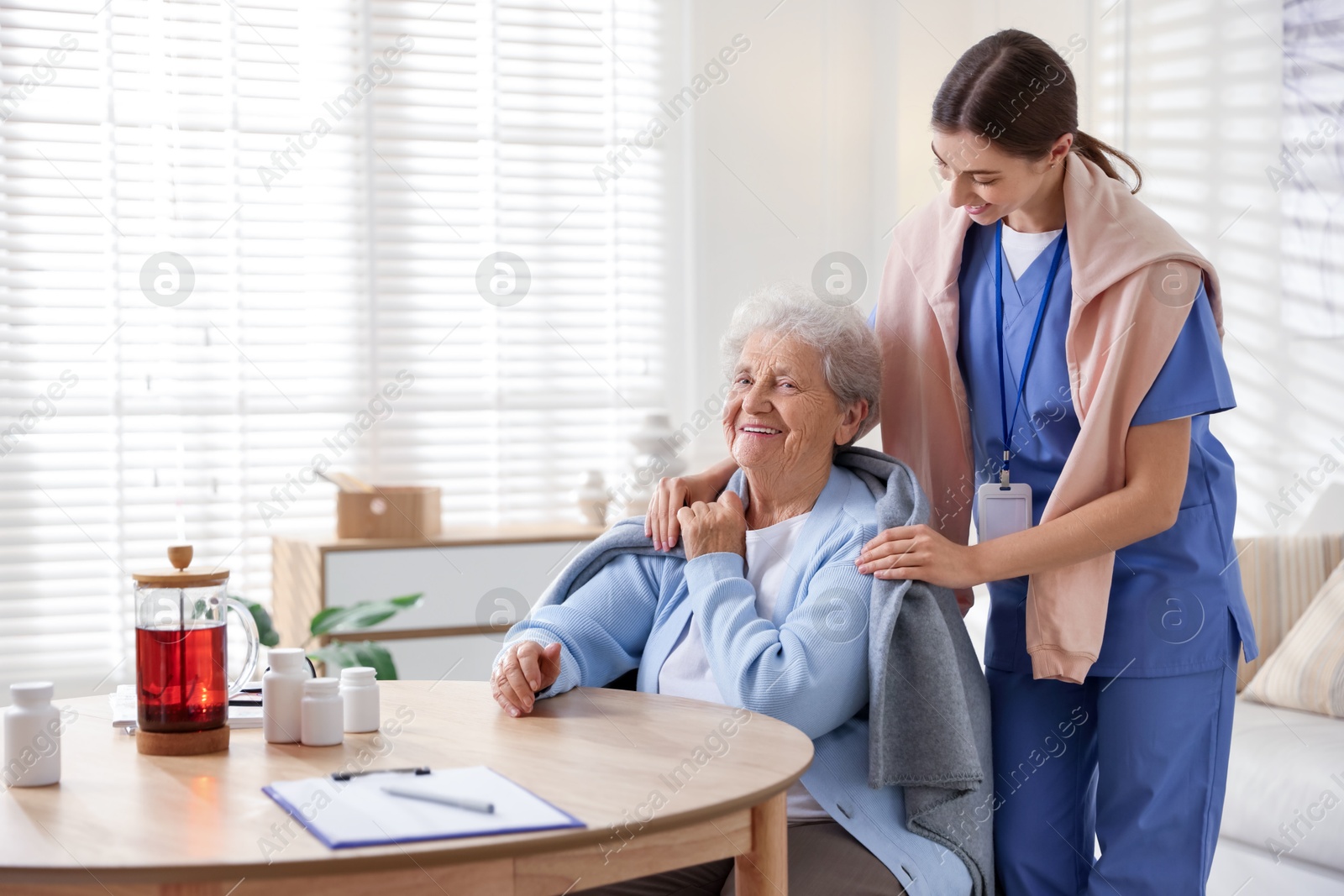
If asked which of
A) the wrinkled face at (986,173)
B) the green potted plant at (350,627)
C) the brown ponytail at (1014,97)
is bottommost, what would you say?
the green potted plant at (350,627)

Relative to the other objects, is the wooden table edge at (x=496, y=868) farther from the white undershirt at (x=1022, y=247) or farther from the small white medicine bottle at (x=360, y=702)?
the white undershirt at (x=1022, y=247)

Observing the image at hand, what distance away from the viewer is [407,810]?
3.73ft

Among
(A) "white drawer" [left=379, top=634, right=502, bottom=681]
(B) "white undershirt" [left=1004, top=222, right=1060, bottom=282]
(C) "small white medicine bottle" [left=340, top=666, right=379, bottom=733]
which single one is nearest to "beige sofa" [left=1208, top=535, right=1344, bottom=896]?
(B) "white undershirt" [left=1004, top=222, right=1060, bottom=282]

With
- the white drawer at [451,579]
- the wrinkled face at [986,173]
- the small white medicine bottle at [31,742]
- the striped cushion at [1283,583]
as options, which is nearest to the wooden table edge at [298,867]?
the small white medicine bottle at [31,742]

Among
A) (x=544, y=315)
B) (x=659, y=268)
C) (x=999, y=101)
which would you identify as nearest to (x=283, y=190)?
(x=544, y=315)

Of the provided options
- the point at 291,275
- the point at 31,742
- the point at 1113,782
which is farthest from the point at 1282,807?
Answer: the point at 291,275

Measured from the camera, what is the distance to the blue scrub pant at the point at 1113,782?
1668mm

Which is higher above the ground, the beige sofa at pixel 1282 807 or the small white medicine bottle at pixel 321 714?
the small white medicine bottle at pixel 321 714

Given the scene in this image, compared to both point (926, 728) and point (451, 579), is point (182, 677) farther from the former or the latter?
point (451, 579)

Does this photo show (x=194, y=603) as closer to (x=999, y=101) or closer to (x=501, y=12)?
(x=999, y=101)

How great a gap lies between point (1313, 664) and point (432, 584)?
2.26 meters

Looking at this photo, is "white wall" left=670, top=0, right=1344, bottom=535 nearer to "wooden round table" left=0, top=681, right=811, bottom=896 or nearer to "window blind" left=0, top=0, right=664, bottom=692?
"window blind" left=0, top=0, right=664, bottom=692

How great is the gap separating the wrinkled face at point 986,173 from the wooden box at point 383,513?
2217 mm

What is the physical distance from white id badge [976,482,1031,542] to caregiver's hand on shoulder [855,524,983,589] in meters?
0.12
